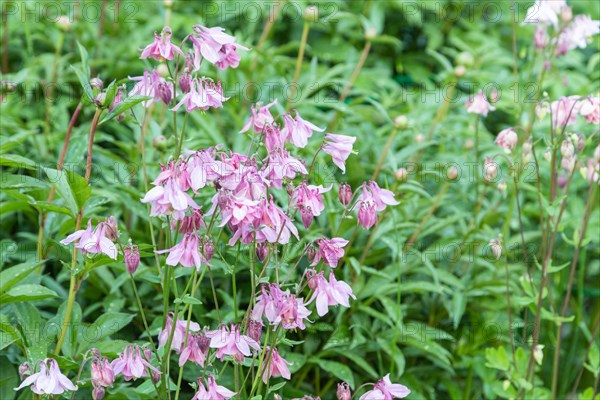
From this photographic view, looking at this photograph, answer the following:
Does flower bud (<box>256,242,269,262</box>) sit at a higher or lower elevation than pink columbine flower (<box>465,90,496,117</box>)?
higher

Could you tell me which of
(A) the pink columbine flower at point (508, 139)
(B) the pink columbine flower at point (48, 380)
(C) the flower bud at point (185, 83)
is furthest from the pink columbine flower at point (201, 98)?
(A) the pink columbine flower at point (508, 139)

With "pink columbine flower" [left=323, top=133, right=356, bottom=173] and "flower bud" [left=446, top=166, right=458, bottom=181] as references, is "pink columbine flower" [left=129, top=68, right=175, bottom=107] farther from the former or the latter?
"flower bud" [left=446, top=166, right=458, bottom=181]

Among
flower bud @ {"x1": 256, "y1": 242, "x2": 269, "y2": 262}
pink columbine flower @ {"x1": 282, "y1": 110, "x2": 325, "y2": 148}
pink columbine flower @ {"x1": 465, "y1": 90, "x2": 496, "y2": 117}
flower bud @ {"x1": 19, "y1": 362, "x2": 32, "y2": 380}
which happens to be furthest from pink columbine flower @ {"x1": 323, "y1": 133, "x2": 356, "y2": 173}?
pink columbine flower @ {"x1": 465, "y1": 90, "x2": 496, "y2": 117}

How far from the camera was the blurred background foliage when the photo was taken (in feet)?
6.56

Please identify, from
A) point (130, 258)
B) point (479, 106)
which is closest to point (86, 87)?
point (130, 258)

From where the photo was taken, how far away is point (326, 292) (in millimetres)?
1431

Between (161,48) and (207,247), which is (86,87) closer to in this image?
(161,48)

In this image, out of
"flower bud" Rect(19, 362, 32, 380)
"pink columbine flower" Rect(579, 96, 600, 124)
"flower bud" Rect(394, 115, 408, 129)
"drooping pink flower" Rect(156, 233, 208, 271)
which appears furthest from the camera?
"flower bud" Rect(394, 115, 408, 129)

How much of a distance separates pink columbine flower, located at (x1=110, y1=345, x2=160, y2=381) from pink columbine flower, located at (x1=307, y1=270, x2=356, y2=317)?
302 mm

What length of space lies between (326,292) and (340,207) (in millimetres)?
785

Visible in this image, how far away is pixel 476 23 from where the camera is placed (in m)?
3.62

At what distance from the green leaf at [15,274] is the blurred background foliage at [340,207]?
0.19 ft

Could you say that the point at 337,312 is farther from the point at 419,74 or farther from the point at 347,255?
the point at 419,74

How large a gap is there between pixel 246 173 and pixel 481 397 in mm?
1395
